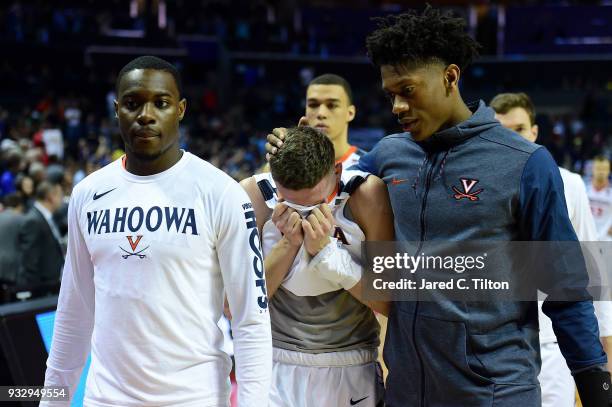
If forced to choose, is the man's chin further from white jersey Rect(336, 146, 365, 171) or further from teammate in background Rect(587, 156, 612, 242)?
teammate in background Rect(587, 156, 612, 242)

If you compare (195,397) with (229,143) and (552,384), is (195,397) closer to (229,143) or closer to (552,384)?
(552,384)

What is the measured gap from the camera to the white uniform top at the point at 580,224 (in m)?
3.56

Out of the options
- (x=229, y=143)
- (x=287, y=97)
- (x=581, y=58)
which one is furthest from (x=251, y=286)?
(x=581, y=58)

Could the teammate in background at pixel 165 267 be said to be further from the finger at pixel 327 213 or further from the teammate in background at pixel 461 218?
the teammate in background at pixel 461 218

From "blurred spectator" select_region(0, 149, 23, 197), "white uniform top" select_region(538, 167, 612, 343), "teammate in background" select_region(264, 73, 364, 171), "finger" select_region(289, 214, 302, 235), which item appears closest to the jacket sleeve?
"finger" select_region(289, 214, 302, 235)

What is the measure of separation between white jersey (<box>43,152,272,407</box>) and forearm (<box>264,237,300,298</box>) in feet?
1.07

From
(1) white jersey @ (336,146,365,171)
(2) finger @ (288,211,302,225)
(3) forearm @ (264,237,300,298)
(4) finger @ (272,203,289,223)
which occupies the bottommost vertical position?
(3) forearm @ (264,237,300,298)

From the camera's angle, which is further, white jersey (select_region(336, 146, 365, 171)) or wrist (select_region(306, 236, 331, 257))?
white jersey (select_region(336, 146, 365, 171))

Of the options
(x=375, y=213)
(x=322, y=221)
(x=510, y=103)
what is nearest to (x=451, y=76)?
(x=375, y=213)

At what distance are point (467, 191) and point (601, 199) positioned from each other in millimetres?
5848

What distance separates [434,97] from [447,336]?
31.6 inches

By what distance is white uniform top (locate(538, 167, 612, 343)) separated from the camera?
356 centimetres

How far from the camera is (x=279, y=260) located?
2846 millimetres

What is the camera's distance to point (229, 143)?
2116 cm
